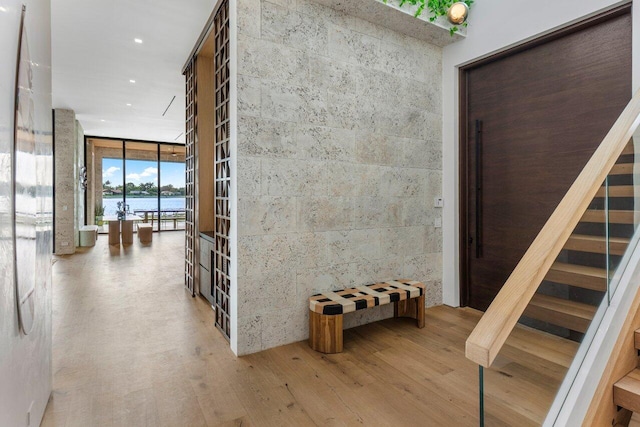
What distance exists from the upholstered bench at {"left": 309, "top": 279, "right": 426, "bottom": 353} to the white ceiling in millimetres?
3168

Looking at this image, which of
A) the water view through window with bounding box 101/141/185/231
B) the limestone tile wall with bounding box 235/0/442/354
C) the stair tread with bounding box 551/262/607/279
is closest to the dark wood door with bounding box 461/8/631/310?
the limestone tile wall with bounding box 235/0/442/354

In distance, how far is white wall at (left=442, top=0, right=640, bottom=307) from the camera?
287 cm

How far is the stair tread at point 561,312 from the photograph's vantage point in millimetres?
1259

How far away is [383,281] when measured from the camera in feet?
11.8

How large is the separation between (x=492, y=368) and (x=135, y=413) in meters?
2.04

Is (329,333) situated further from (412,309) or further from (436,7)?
(436,7)

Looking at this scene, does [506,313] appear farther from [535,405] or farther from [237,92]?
[237,92]

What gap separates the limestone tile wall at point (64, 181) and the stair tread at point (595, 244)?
9.42 m

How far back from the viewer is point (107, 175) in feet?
40.1

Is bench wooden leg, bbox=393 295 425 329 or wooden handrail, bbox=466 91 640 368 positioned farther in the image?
bench wooden leg, bbox=393 295 425 329

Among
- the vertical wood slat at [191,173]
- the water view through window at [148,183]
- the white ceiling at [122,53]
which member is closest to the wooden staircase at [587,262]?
the white ceiling at [122,53]

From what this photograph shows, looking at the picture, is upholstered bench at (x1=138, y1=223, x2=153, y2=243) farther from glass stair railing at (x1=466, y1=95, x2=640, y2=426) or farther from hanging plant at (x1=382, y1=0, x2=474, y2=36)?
glass stair railing at (x1=466, y1=95, x2=640, y2=426)

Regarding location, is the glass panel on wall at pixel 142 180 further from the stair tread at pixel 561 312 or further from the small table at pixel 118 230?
the stair tread at pixel 561 312

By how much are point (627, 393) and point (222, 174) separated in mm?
3111
